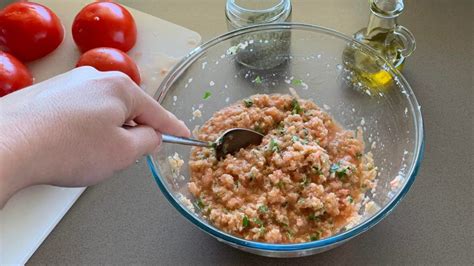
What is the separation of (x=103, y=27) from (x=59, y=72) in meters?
0.19

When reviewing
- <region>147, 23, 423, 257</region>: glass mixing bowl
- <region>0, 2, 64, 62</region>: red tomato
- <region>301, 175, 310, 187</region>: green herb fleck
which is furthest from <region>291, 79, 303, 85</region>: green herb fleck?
<region>0, 2, 64, 62</region>: red tomato

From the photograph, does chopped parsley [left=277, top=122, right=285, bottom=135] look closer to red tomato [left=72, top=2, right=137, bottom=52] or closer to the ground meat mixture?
the ground meat mixture

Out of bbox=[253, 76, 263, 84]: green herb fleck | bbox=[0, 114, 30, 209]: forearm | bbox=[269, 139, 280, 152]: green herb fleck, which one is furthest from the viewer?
bbox=[253, 76, 263, 84]: green herb fleck

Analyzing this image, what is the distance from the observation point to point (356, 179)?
3.51 feet

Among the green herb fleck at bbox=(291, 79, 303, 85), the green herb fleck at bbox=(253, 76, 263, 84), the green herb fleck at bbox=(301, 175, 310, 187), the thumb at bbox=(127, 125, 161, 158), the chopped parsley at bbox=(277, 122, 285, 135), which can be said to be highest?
the thumb at bbox=(127, 125, 161, 158)

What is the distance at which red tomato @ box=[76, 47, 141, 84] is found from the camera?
1.27 metres

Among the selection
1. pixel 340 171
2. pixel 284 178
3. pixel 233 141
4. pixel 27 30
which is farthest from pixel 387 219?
pixel 27 30

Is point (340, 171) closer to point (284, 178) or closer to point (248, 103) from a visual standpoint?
point (284, 178)

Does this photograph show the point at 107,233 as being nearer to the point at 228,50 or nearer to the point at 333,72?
the point at 228,50

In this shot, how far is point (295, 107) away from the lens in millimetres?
1188

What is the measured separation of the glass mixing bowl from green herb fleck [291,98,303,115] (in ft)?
0.25

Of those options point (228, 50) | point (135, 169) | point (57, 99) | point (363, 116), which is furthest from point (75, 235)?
point (363, 116)

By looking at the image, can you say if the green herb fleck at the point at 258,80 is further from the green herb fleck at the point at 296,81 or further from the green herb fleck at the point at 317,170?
the green herb fleck at the point at 317,170

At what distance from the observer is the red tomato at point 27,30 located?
1.37m
